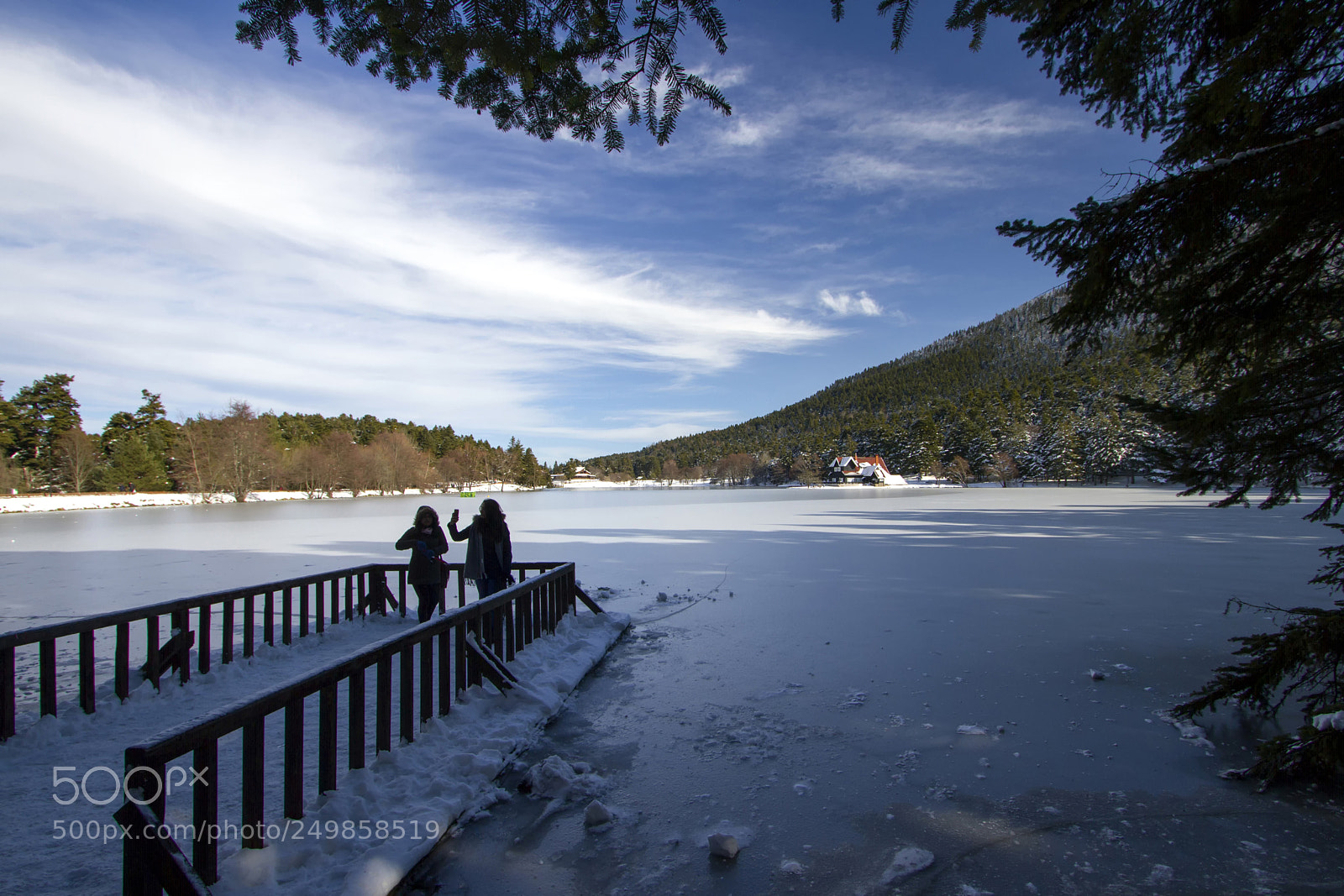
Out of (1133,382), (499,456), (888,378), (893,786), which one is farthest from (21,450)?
(888,378)

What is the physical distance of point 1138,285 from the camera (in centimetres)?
343

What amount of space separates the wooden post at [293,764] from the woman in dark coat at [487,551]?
379cm

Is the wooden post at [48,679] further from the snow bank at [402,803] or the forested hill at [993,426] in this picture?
the forested hill at [993,426]

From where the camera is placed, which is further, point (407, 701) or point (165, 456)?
point (165, 456)

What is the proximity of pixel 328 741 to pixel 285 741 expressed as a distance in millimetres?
209

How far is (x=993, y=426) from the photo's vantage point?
79000 mm

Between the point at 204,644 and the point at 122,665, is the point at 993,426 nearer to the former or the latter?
the point at 204,644

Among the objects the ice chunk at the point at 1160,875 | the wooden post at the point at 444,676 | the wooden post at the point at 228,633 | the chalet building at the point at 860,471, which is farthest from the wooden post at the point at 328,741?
the chalet building at the point at 860,471

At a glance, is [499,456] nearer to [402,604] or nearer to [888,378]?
[402,604]

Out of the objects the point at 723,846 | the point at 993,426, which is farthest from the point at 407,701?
the point at 993,426

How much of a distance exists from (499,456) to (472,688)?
117766 mm

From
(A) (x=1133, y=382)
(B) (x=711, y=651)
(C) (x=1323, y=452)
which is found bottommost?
(B) (x=711, y=651)

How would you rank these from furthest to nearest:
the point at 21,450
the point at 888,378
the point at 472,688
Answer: the point at 888,378 < the point at 21,450 < the point at 472,688

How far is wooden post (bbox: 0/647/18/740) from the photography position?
355 cm
